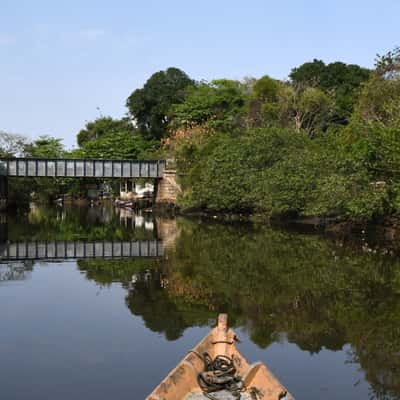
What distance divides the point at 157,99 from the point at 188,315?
71.2 m

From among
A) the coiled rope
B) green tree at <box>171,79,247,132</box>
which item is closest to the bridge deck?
green tree at <box>171,79,247,132</box>

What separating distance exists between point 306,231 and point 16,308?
78.3ft

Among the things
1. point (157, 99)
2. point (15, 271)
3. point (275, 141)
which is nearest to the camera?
point (15, 271)

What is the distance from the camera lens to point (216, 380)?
789cm

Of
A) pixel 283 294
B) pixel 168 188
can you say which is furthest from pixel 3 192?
pixel 283 294

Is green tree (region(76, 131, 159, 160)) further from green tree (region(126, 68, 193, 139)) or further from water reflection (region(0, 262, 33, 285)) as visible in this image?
water reflection (region(0, 262, 33, 285))

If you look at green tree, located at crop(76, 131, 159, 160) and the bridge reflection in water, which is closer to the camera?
the bridge reflection in water

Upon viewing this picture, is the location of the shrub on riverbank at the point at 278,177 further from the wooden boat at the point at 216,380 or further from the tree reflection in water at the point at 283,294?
the wooden boat at the point at 216,380

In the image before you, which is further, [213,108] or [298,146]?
[213,108]

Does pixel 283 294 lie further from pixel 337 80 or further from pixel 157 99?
pixel 157 99

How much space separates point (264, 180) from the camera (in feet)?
139

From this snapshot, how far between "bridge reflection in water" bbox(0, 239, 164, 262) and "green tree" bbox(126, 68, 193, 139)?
51.6m

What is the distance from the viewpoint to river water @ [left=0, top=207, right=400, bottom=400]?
10250 millimetres

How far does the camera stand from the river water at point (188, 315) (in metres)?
10.2
